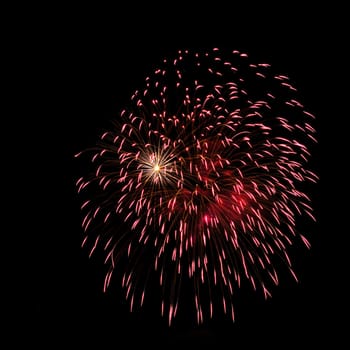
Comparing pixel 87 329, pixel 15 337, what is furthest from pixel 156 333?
pixel 15 337

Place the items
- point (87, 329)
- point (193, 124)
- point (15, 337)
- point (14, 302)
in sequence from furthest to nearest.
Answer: point (87, 329) → point (14, 302) → point (193, 124) → point (15, 337)

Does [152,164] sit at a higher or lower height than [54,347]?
higher

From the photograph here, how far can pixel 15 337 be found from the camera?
19.0 feet

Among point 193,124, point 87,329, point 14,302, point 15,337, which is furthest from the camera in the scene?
point 87,329

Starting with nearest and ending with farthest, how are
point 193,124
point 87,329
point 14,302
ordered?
point 193,124 < point 14,302 < point 87,329

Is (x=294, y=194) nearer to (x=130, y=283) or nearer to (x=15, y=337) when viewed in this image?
(x=130, y=283)

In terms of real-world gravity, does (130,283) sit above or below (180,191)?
below

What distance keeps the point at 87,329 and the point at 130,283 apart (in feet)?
5.44

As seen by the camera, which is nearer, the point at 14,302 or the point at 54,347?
the point at 54,347

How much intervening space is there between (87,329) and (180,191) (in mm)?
3220

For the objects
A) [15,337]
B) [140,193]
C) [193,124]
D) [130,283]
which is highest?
[193,124]

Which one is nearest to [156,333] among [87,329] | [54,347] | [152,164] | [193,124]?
[87,329]

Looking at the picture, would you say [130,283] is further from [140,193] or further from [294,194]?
[294,194]

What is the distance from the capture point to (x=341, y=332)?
6.90 meters
